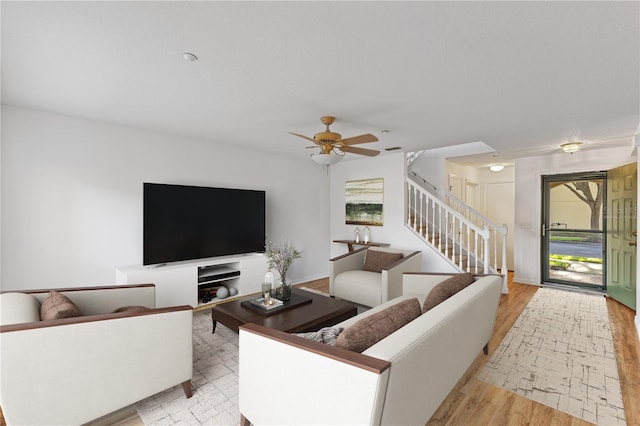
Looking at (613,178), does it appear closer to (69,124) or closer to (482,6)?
(482,6)

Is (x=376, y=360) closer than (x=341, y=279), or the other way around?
(x=376, y=360)

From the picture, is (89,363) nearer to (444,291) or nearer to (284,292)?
(284,292)

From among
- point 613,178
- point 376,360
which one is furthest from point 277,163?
point 613,178

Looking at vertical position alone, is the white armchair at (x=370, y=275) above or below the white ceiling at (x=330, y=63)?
below

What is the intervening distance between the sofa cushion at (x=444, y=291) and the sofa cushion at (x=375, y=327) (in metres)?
0.36

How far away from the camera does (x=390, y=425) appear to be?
1.17 m

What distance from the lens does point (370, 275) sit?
3910 millimetres

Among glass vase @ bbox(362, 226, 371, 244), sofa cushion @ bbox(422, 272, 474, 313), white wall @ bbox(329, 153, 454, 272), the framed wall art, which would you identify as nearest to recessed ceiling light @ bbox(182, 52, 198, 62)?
sofa cushion @ bbox(422, 272, 474, 313)

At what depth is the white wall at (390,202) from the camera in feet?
15.4

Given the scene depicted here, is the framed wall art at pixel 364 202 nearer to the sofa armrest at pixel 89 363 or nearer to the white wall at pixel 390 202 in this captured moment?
the white wall at pixel 390 202

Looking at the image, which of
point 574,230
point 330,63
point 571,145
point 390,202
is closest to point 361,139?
point 330,63

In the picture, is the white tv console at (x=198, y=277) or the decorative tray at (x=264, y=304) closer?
the decorative tray at (x=264, y=304)

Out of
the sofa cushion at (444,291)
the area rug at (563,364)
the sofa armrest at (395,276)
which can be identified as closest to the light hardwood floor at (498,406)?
the area rug at (563,364)

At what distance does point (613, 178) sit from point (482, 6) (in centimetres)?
468
